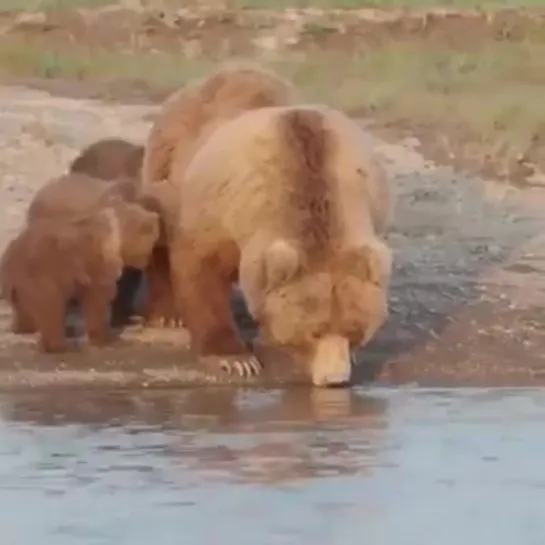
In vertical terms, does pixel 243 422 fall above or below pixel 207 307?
below

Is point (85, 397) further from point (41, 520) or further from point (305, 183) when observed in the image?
point (41, 520)

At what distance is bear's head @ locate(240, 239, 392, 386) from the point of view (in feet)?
19.1

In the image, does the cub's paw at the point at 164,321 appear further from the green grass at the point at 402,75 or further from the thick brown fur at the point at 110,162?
the green grass at the point at 402,75

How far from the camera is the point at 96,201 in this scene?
6.60m

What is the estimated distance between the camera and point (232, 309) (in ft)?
21.5

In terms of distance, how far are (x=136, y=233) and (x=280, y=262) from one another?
2.68ft

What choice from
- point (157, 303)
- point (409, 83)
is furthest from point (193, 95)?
point (409, 83)

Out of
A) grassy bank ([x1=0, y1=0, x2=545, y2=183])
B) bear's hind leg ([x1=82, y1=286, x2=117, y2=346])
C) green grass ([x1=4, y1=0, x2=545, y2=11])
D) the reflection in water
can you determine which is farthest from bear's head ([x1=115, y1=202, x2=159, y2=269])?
green grass ([x1=4, y1=0, x2=545, y2=11])

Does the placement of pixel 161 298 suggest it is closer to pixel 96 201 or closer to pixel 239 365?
pixel 96 201

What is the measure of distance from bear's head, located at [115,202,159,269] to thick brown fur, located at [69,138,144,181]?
0.65 m

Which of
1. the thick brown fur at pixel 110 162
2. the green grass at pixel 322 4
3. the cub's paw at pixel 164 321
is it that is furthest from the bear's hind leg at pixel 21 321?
the green grass at pixel 322 4

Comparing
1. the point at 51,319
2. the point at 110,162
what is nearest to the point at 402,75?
the point at 110,162

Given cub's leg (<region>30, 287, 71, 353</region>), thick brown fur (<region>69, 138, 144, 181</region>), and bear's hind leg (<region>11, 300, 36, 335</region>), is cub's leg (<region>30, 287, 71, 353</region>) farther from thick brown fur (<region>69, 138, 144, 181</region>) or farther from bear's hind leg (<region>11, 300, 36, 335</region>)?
thick brown fur (<region>69, 138, 144, 181</region>)

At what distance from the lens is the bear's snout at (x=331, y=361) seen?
19.2 ft
